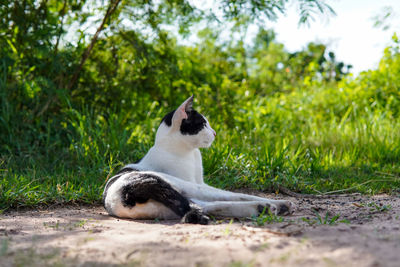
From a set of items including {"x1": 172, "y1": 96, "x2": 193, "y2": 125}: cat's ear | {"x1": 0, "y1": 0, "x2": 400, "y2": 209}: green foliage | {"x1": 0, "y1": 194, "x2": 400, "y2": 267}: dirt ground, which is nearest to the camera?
{"x1": 0, "y1": 194, "x2": 400, "y2": 267}: dirt ground

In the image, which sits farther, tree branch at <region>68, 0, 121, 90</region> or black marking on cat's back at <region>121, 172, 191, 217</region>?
tree branch at <region>68, 0, 121, 90</region>

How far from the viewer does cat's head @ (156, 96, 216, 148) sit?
3061 mm

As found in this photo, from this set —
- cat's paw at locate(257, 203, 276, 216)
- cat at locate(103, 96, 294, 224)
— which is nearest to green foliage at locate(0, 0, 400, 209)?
cat at locate(103, 96, 294, 224)

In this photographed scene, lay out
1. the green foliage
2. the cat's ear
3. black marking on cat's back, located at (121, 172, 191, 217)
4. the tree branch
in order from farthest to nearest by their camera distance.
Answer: the tree branch, the green foliage, the cat's ear, black marking on cat's back, located at (121, 172, 191, 217)

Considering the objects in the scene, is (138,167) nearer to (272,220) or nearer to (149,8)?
(272,220)

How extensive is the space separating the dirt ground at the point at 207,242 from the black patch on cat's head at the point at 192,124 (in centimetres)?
69

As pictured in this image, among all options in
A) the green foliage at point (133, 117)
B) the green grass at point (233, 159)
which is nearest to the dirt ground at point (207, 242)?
the green grass at point (233, 159)

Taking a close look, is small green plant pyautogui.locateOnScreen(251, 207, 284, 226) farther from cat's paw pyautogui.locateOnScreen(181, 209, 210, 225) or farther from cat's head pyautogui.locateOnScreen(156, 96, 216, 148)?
cat's head pyautogui.locateOnScreen(156, 96, 216, 148)

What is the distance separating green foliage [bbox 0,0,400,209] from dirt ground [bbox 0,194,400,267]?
145 centimetres

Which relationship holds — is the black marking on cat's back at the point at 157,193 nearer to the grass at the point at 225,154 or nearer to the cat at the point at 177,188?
the cat at the point at 177,188

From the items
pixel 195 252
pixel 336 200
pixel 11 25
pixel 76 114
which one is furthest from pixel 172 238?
pixel 11 25

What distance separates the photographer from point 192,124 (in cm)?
307

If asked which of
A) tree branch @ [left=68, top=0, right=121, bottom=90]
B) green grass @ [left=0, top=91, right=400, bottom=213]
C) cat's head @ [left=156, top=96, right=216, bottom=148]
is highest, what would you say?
tree branch @ [left=68, top=0, right=121, bottom=90]

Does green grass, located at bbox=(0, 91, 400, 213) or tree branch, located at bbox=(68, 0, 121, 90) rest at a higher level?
tree branch, located at bbox=(68, 0, 121, 90)
